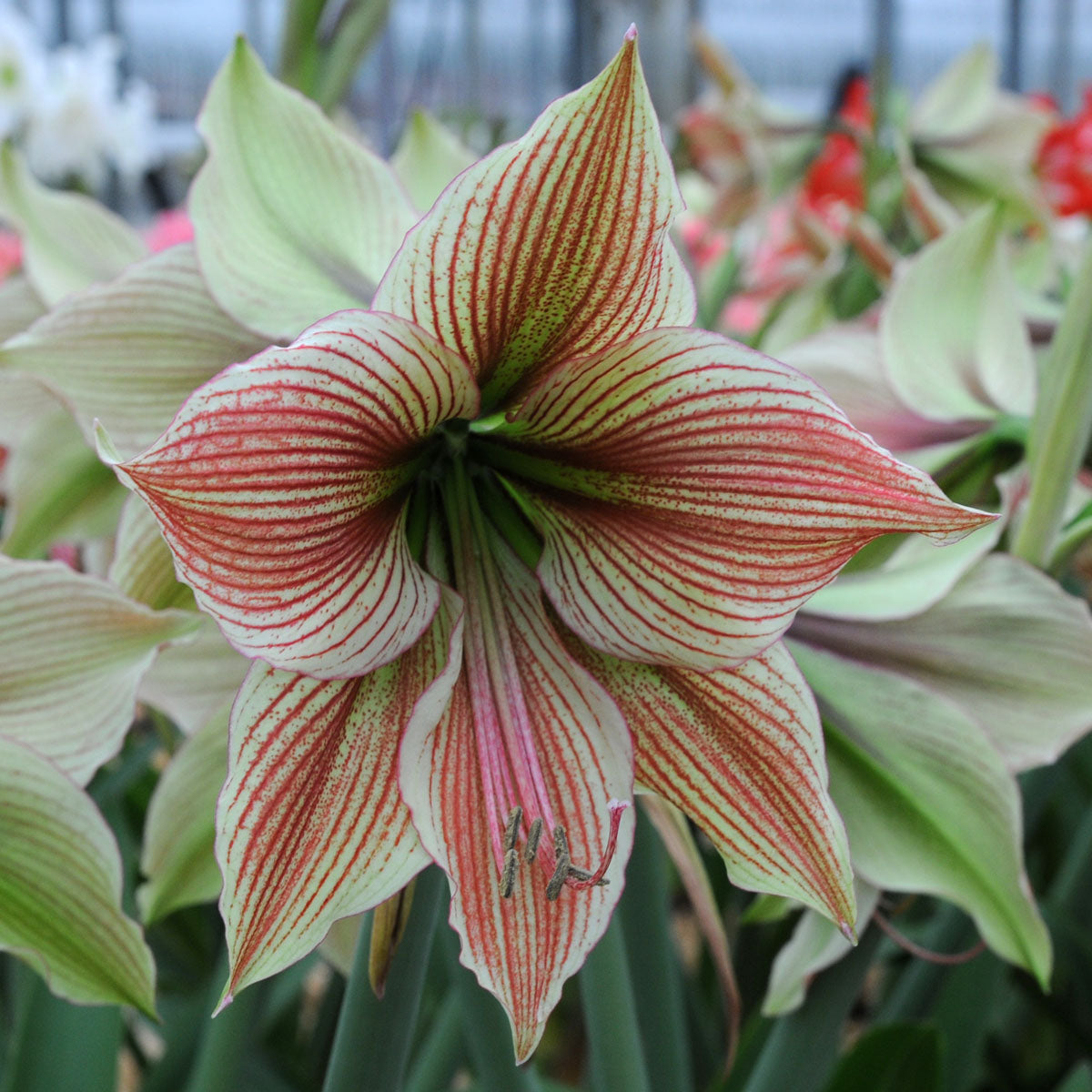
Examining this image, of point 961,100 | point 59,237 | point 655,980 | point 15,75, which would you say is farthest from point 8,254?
point 655,980

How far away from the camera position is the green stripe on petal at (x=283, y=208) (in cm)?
37

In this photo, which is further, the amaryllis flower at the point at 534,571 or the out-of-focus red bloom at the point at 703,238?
the out-of-focus red bloom at the point at 703,238

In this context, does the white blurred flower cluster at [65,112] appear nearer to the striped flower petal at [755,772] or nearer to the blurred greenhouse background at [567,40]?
the striped flower petal at [755,772]

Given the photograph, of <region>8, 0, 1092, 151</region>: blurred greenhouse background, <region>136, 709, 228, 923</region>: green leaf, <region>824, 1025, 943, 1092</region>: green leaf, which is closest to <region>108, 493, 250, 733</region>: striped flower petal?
<region>136, 709, 228, 923</region>: green leaf

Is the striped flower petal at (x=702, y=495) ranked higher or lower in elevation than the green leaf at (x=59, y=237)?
higher

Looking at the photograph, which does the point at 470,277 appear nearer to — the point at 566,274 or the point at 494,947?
the point at 566,274

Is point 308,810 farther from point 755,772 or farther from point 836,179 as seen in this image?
point 836,179

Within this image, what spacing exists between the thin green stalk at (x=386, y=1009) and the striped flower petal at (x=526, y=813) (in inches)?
0.8

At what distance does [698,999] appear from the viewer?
2.76 ft

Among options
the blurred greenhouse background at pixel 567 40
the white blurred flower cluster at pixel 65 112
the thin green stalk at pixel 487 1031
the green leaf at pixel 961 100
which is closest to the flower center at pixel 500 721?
the thin green stalk at pixel 487 1031

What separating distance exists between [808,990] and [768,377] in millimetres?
268

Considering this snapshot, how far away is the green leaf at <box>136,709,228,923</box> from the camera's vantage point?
0.38 m

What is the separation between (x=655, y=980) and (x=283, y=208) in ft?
1.20

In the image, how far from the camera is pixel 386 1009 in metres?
0.33
